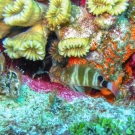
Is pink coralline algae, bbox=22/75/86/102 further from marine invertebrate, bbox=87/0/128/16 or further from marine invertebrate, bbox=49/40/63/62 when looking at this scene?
marine invertebrate, bbox=87/0/128/16

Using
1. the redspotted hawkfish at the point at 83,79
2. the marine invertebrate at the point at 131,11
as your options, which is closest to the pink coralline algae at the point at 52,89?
the redspotted hawkfish at the point at 83,79

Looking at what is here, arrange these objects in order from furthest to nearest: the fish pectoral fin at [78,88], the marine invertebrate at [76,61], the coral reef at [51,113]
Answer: the marine invertebrate at [76,61] → the fish pectoral fin at [78,88] → the coral reef at [51,113]

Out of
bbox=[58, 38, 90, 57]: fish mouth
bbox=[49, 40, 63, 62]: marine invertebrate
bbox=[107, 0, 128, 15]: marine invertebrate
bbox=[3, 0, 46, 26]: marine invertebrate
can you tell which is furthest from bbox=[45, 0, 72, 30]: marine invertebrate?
bbox=[107, 0, 128, 15]: marine invertebrate

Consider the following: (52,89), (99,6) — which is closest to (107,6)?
(99,6)

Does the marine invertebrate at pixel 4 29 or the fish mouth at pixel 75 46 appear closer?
the fish mouth at pixel 75 46

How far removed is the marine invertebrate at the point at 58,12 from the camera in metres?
2.82

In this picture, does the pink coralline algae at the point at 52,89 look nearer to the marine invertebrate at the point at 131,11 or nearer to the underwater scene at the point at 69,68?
the underwater scene at the point at 69,68

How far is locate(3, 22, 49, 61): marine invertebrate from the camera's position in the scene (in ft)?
9.51

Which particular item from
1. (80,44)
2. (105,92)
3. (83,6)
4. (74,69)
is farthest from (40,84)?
(83,6)

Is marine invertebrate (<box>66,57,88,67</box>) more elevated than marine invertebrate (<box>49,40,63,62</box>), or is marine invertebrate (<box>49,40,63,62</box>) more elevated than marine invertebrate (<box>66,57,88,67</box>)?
marine invertebrate (<box>49,40,63,62</box>)

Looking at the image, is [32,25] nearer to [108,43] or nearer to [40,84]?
[40,84]

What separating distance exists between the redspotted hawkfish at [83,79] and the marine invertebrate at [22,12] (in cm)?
88

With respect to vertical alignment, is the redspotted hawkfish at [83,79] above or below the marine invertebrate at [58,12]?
below

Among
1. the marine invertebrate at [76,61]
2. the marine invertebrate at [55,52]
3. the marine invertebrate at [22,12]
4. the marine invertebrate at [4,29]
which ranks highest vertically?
the marine invertebrate at [22,12]
